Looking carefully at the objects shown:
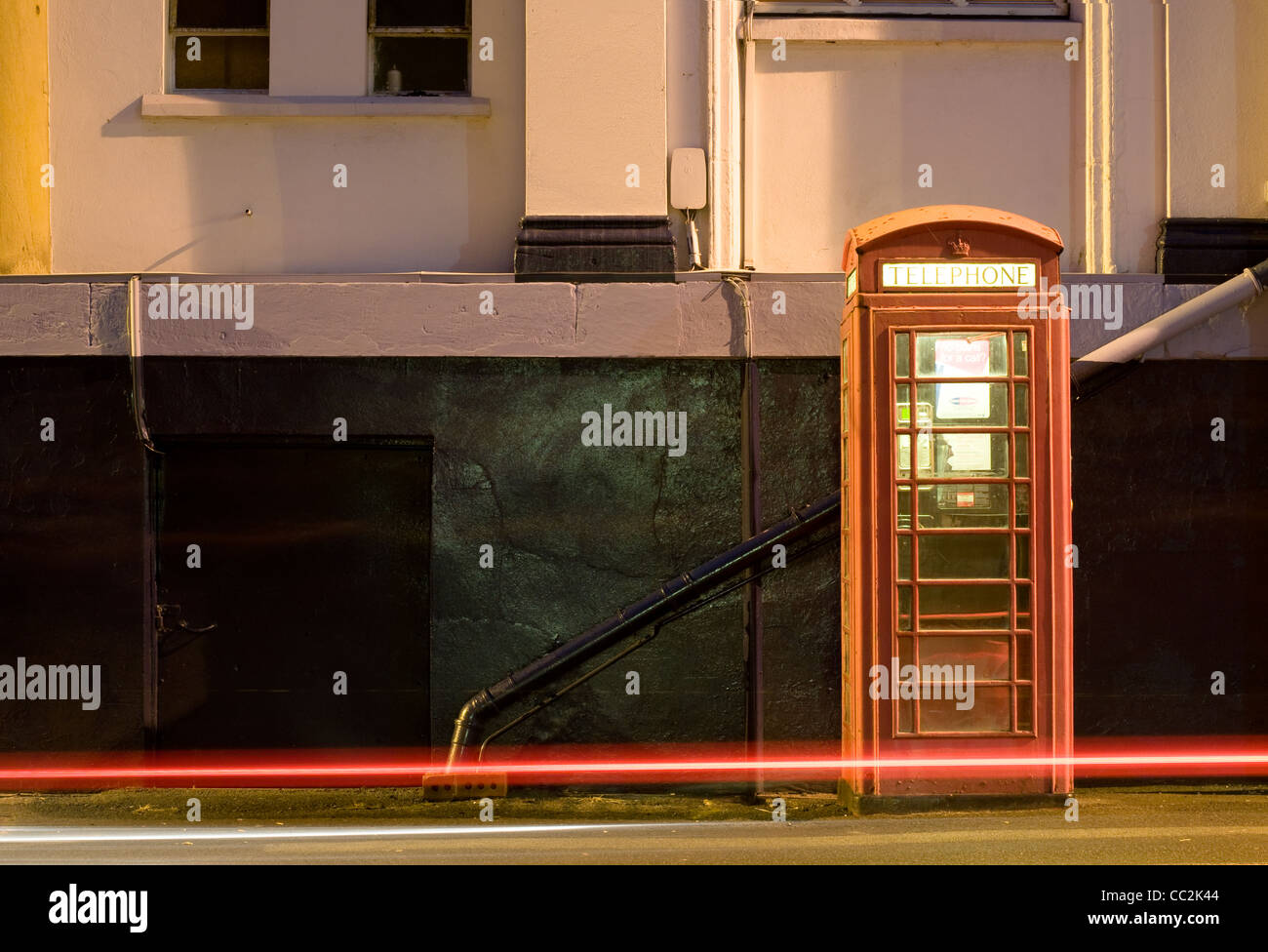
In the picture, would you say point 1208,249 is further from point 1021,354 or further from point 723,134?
point 723,134

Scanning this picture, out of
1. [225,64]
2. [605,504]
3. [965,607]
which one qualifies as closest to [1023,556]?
[965,607]

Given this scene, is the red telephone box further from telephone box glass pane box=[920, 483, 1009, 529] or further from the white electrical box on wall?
the white electrical box on wall

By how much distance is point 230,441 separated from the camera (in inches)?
352

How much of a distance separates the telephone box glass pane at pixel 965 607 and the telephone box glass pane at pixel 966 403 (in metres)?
0.92

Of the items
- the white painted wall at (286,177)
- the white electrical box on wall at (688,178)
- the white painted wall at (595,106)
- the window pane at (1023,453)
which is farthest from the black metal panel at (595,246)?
the window pane at (1023,453)

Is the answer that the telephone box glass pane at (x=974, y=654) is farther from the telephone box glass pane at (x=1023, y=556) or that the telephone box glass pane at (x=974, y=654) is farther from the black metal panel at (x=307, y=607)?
the black metal panel at (x=307, y=607)

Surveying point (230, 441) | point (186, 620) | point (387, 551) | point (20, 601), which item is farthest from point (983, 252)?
point (20, 601)

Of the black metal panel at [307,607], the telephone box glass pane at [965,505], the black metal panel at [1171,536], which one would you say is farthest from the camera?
the black metal panel at [307,607]

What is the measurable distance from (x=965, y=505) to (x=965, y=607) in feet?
1.86

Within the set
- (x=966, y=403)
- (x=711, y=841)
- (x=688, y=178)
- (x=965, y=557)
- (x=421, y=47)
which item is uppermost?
(x=421, y=47)

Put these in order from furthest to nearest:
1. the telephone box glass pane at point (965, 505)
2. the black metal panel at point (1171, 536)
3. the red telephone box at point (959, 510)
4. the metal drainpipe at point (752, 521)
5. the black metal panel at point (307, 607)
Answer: the black metal panel at point (307, 607) < the black metal panel at point (1171, 536) < the metal drainpipe at point (752, 521) < the telephone box glass pane at point (965, 505) < the red telephone box at point (959, 510)

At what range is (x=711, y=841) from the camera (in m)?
6.86

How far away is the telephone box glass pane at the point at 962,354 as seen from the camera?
710cm

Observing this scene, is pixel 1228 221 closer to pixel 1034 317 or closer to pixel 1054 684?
pixel 1034 317
